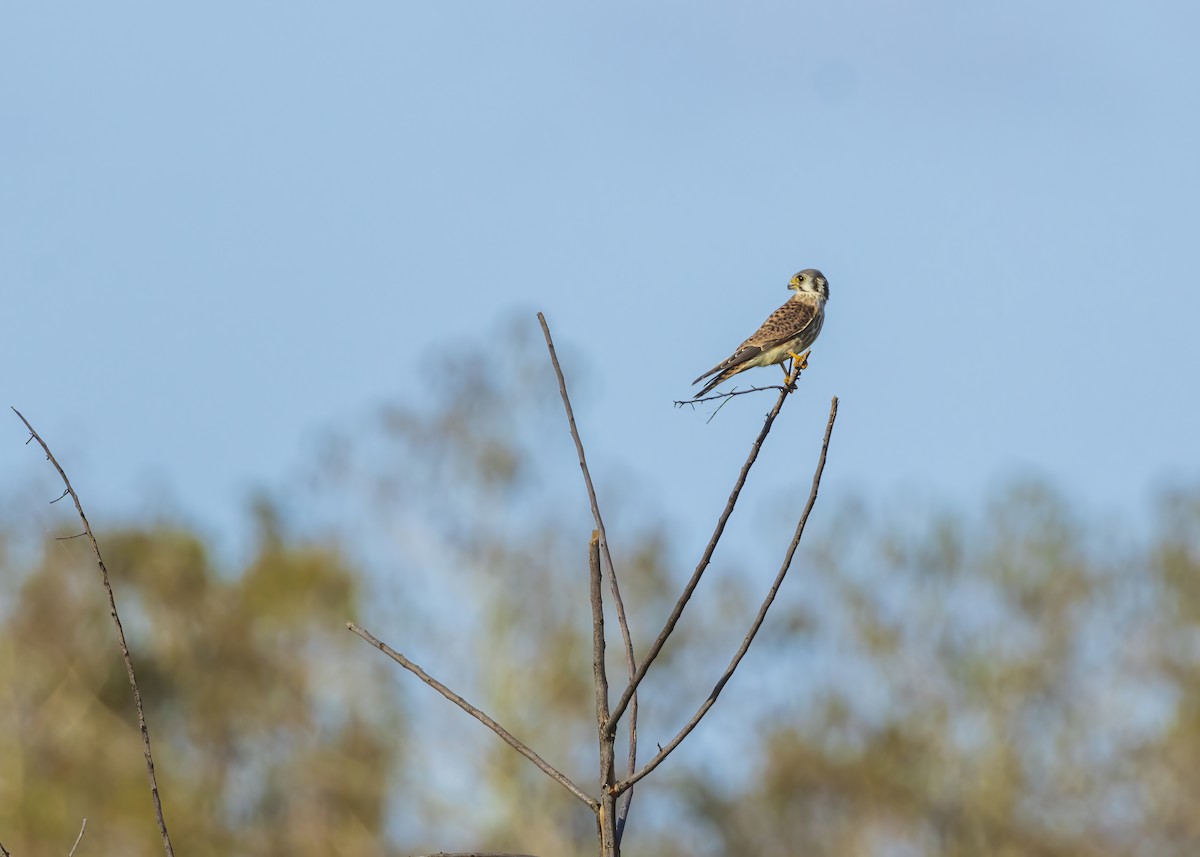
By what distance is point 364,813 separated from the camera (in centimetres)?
2288

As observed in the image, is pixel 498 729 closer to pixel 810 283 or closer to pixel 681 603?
pixel 681 603

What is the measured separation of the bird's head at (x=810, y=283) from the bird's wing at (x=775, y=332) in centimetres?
55

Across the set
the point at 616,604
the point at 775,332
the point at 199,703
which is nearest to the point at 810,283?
the point at 775,332

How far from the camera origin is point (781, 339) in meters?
8.83

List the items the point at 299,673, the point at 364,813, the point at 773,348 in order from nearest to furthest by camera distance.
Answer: the point at 773,348 → the point at 364,813 → the point at 299,673

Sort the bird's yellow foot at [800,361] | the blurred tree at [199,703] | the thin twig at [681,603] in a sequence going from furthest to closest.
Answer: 1. the blurred tree at [199,703]
2. the bird's yellow foot at [800,361]
3. the thin twig at [681,603]

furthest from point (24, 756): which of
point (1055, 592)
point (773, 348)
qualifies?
point (773, 348)

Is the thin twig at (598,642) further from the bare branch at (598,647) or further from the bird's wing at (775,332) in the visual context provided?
the bird's wing at (775,332)

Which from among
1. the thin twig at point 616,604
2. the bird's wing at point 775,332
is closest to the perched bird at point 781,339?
the bird's wing at point 775,332

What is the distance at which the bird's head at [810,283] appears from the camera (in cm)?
1027

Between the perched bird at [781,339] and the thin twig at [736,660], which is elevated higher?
the perched bird at [781,339]

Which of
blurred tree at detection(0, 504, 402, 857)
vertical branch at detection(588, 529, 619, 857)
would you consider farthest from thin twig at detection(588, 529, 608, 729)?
blurred tree at detection(0, 504, 402, 857)

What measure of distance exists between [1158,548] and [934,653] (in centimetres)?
334

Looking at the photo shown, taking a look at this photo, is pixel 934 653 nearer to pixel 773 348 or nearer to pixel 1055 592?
pixel 1055 592
